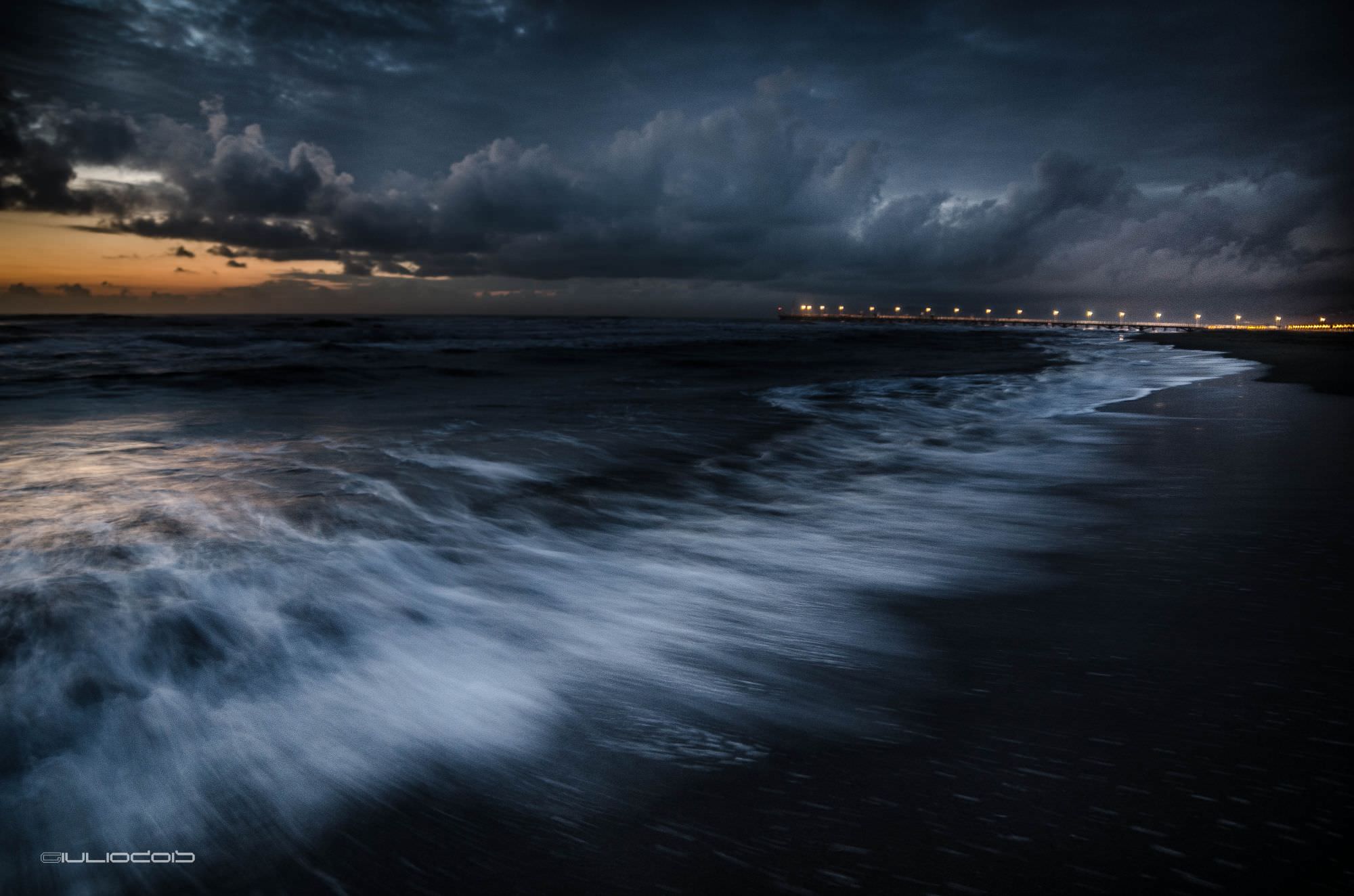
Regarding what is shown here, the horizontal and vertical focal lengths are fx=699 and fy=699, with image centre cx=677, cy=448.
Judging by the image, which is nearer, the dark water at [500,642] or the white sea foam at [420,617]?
the dark water at [500,642]

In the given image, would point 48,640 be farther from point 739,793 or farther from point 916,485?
point 916,485

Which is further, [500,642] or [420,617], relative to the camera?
[420,617]

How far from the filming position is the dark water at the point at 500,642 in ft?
6.16

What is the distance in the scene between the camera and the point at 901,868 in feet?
5.51

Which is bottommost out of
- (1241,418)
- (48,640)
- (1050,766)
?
(48,640)

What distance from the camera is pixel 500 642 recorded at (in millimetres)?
3223

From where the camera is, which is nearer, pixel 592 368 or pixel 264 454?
pixel 264 454

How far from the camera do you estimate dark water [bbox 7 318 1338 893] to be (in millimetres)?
1879

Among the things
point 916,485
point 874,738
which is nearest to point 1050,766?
point 874,738

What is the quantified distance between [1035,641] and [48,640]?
4.27 metres

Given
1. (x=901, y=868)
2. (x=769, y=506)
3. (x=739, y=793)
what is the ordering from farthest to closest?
(x=769, y=506) < (x=739, y=793) < (x=901, y=868)

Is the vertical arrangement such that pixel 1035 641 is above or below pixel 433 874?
above

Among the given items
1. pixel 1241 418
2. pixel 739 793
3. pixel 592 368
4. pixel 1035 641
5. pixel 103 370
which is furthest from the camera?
pixel 592 368

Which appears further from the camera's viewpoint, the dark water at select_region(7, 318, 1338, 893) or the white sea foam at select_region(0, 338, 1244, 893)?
the white sea foam at select_region(0, 338, 1244, 893)
